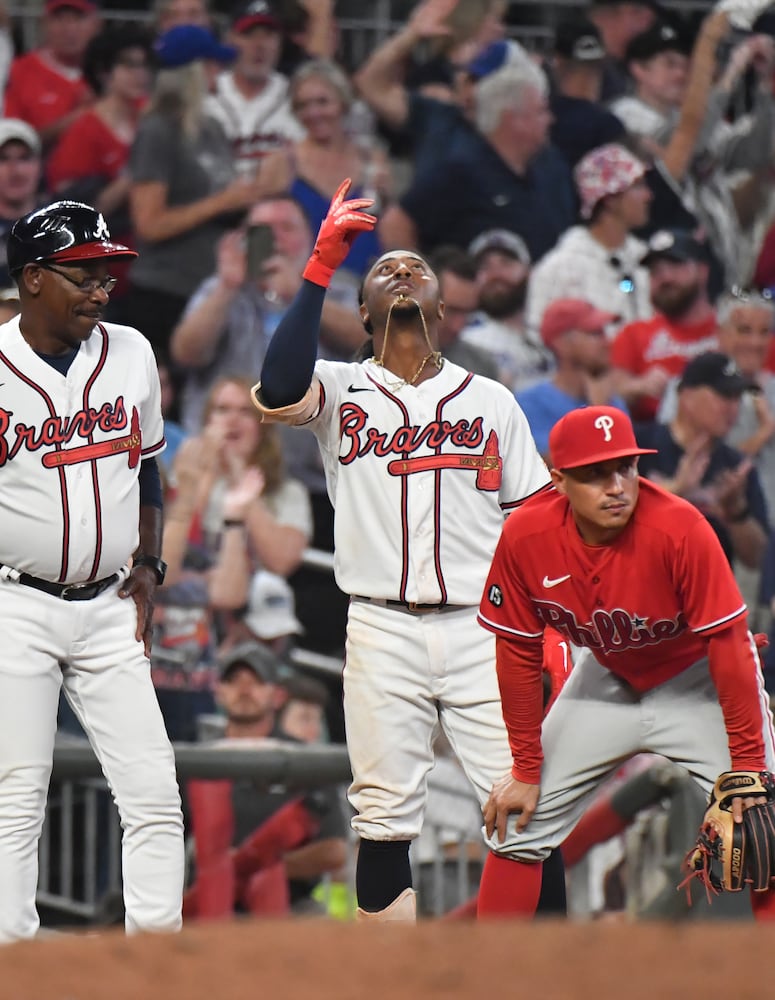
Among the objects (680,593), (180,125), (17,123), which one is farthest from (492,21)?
(680,593)

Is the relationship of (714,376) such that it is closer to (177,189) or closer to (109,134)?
(177,189)

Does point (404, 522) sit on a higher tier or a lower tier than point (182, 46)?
lower

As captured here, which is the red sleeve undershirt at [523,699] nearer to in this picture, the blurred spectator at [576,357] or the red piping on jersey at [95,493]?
the red piping on jersey at [95,493]

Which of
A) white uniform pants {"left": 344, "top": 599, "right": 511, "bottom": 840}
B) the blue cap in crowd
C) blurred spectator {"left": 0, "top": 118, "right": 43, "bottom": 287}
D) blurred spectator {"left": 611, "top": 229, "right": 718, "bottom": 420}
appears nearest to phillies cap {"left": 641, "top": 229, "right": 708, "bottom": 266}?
blurred spectator {"left": 611, "top": 229, "right": 718, "bottom": 420}

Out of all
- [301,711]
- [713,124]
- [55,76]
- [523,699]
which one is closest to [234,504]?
[301,711]

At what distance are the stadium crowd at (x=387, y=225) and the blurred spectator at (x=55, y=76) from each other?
0.01 metres

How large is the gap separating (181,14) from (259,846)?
4.19 m

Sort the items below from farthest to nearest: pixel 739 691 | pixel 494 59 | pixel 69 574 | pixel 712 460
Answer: pixel 494 59, pixel 712 460, pixel 69 574, pixel 739 691

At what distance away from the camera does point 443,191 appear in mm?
8219

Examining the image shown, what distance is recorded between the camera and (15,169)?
7730 millimetres

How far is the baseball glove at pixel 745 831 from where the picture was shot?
13.4 ft

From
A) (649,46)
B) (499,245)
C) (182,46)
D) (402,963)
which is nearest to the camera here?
(402,963)

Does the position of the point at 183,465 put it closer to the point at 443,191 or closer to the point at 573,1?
the point at 443,191

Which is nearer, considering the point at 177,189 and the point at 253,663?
the point at 253,663
